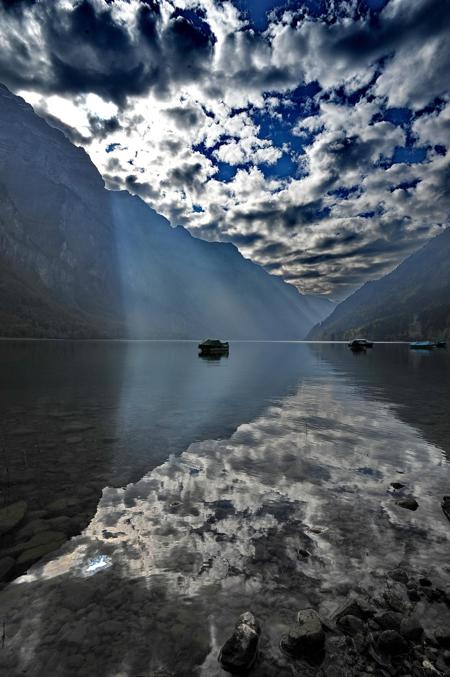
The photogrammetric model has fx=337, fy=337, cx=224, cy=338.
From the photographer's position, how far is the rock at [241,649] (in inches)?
197

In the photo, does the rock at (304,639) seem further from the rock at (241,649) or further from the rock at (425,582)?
the rock at (425,582)

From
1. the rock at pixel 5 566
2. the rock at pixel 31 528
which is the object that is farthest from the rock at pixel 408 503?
the rock at pixel 5 566

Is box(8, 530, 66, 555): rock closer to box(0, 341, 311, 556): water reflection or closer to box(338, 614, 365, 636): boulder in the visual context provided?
box(0, 341, 311, 556): water reflection

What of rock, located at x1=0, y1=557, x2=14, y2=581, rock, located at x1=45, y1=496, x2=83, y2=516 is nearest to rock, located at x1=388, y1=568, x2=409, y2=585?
rock, located at x1=0, y1=557, x2=14, y2=581

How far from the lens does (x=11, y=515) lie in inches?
386

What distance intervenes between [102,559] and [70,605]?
1.48m

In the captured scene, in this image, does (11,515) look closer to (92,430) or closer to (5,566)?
(5,566)

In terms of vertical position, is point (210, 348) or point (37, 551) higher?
point (210, 348)

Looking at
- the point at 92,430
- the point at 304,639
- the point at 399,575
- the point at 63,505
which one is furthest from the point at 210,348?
the point at 304,639

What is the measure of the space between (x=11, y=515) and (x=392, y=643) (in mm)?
9918

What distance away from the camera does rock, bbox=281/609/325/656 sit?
17.4 ft

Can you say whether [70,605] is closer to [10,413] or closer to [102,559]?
[102,559]

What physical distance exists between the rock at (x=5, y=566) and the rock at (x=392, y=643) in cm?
733

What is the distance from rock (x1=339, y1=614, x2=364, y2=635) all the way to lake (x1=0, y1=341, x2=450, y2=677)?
1.38 feet
